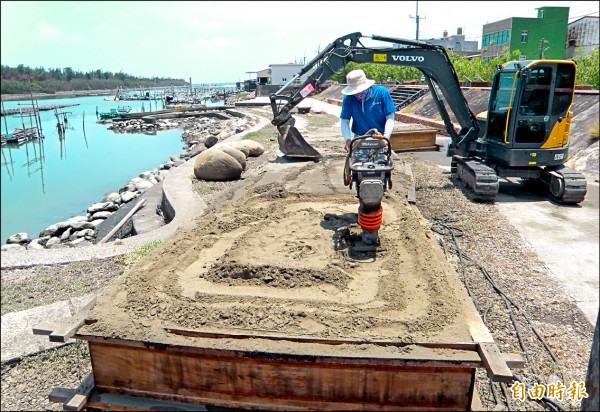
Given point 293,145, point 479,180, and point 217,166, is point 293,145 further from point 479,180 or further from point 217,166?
point 479,180

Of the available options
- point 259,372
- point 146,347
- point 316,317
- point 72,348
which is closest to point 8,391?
point 72,348

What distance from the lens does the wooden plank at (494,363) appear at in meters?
2.26

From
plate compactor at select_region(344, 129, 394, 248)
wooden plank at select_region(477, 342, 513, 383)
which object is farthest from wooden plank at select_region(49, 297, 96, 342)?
wooden plank at select_region(477, 342, 513, 383)

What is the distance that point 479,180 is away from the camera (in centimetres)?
810

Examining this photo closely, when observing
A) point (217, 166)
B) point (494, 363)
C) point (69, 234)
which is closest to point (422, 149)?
point (217, 166)

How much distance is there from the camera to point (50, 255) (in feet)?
18.1

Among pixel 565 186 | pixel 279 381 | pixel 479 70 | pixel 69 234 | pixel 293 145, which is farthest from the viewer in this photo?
pixel 479 70

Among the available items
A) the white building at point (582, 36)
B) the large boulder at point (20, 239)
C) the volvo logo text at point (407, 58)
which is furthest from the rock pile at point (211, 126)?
the white building at point (582, 36)

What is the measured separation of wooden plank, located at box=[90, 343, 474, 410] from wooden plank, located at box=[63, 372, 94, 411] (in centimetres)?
18

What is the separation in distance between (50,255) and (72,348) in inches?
88.8

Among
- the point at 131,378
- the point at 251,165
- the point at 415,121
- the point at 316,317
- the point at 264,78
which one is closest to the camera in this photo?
the point at 131,378

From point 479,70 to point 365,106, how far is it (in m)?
22.7

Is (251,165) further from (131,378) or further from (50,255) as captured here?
(131,378)

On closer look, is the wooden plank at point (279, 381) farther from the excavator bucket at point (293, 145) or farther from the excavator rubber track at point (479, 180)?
the excavator bucket at point (293, 145)
